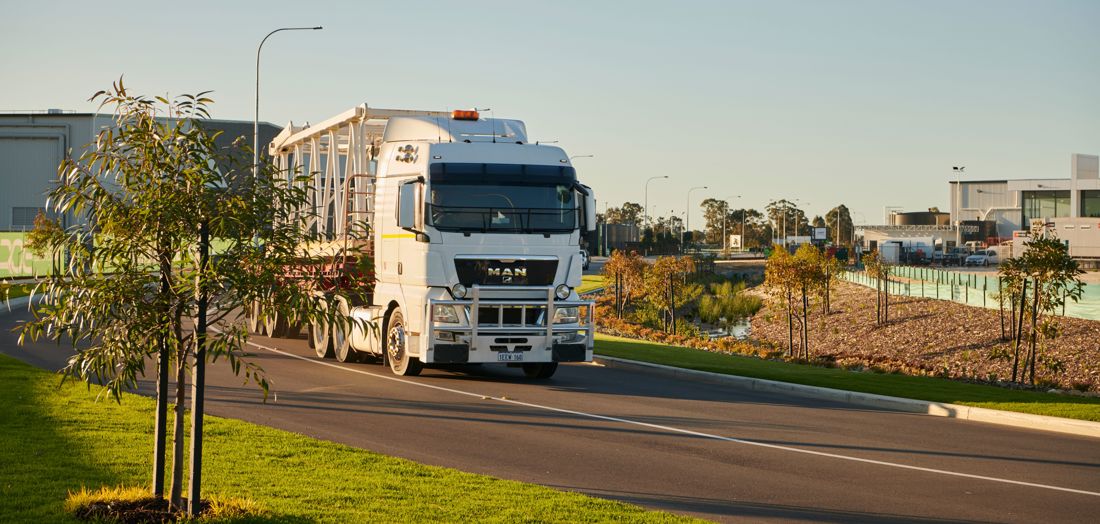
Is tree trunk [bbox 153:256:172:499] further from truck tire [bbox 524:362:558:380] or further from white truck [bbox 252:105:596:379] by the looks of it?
truck tire [bbox 524:362:558:380]

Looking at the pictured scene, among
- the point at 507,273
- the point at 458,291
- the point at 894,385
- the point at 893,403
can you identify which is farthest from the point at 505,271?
the point at 894,385

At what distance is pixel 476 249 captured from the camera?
1719 cm

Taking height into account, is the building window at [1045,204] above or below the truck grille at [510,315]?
above

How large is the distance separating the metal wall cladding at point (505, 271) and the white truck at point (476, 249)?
0.02m

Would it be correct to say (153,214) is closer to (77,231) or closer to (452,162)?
(77,231)

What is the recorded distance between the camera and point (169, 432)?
11.8m

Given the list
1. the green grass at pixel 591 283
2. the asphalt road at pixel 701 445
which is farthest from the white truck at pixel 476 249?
the green grass at pixel 591 283

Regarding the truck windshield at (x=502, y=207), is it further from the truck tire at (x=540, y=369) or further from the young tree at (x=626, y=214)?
the young tree at (x=626, y=214)

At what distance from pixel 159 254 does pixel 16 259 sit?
2025 inches

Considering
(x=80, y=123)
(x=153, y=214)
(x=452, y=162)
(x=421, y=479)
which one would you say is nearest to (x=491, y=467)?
(x=421, y=479)

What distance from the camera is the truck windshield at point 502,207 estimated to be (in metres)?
17.1

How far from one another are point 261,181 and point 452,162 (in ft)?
31.0

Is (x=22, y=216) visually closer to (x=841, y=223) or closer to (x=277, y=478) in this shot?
(x=277, y=478)

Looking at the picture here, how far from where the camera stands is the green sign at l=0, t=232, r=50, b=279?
5262 centimetres
